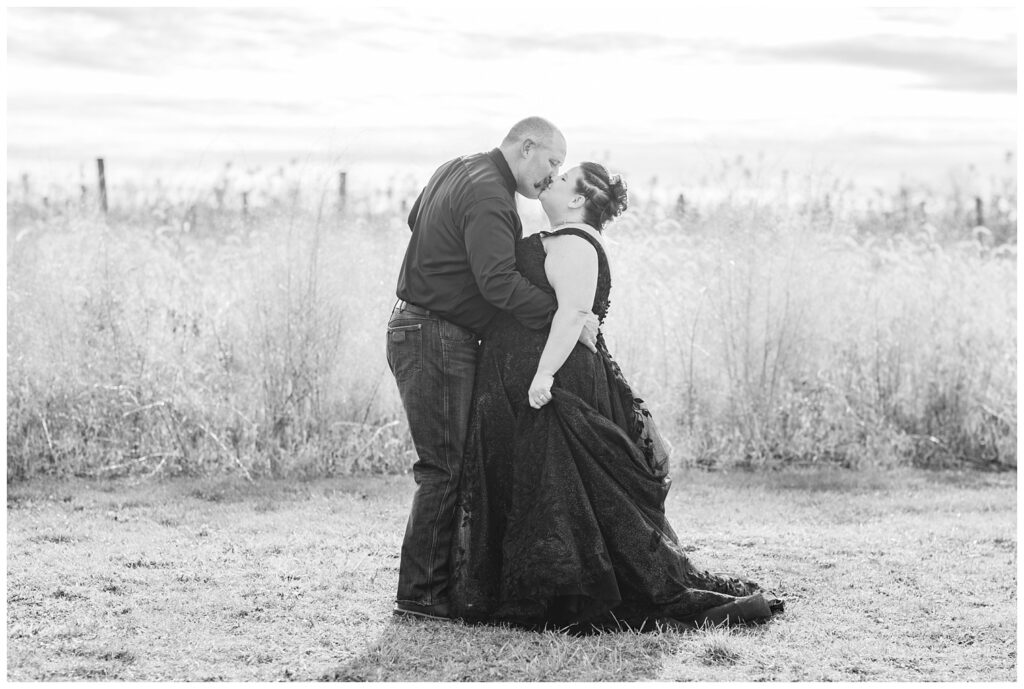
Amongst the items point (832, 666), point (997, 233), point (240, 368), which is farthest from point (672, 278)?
point (997, 233)

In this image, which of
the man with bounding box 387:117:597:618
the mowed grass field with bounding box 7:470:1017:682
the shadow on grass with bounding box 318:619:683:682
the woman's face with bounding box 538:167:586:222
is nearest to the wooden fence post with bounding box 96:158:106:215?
the mowed grass field with bounding box 7:470:1017:682

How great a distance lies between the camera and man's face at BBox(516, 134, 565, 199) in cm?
462

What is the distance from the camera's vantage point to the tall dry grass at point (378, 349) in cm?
782

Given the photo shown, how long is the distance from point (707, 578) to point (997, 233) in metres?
14.6

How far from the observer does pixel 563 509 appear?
453 centimetres

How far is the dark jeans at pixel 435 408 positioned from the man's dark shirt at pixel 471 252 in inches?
3.9

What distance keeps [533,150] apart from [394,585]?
2109mm

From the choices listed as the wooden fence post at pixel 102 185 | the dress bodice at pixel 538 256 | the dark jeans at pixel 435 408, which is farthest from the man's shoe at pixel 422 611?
the wooden fence post at pixel 102 185

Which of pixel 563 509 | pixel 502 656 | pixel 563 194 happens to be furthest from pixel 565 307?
pixel 502 656

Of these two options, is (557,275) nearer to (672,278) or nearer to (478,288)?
(478,288)

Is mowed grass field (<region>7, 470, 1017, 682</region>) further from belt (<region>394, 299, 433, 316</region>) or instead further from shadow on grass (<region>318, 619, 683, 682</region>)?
belt (<region>394, 299, 433, 316</region>)

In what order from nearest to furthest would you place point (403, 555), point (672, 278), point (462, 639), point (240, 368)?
point (462, 639) → point (403, 555) → point (240, 368) → point (672, 278)

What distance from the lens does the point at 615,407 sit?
4754 millimetres

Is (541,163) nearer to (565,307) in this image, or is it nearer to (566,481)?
(565,307)
